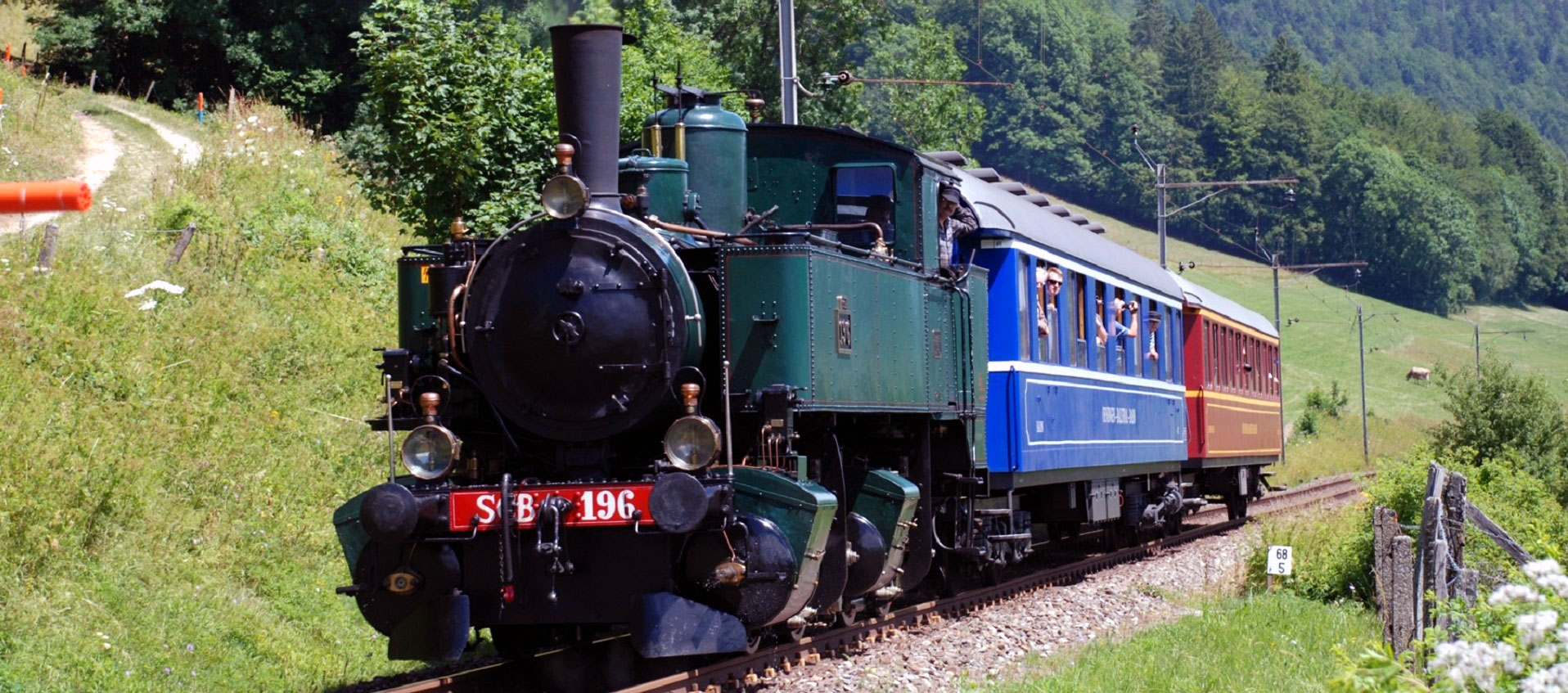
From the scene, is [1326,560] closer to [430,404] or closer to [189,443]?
[430,404]

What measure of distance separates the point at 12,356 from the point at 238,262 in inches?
261

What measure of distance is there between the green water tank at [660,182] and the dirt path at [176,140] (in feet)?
57.7

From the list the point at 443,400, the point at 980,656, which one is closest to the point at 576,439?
the point at 443,400

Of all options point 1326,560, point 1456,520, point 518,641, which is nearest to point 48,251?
point 518,641

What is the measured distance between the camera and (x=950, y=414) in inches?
442

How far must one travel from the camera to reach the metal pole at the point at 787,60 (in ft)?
51.8

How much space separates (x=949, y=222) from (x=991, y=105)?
A: 85534 mm

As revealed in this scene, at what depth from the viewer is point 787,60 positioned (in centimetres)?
1631

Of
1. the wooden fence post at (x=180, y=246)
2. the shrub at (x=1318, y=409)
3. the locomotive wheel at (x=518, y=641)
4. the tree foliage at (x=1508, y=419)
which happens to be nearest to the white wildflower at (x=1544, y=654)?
the locomotive wheel at (x=518, y=641)

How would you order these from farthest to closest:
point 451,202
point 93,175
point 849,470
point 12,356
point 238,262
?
1. point 93,175
2. point 238,262
3. point 451,202
4. point 12,356
5. point 849,470

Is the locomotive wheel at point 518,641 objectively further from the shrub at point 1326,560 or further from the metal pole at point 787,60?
the metal pole at point 787,60

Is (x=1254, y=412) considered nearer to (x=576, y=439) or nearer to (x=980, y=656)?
(x=980, y=656)

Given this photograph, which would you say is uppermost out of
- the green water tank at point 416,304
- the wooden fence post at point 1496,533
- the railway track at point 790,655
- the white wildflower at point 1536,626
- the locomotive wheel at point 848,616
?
the green water tank at point 416,304

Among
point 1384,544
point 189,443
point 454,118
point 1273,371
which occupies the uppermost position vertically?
point 454,118
